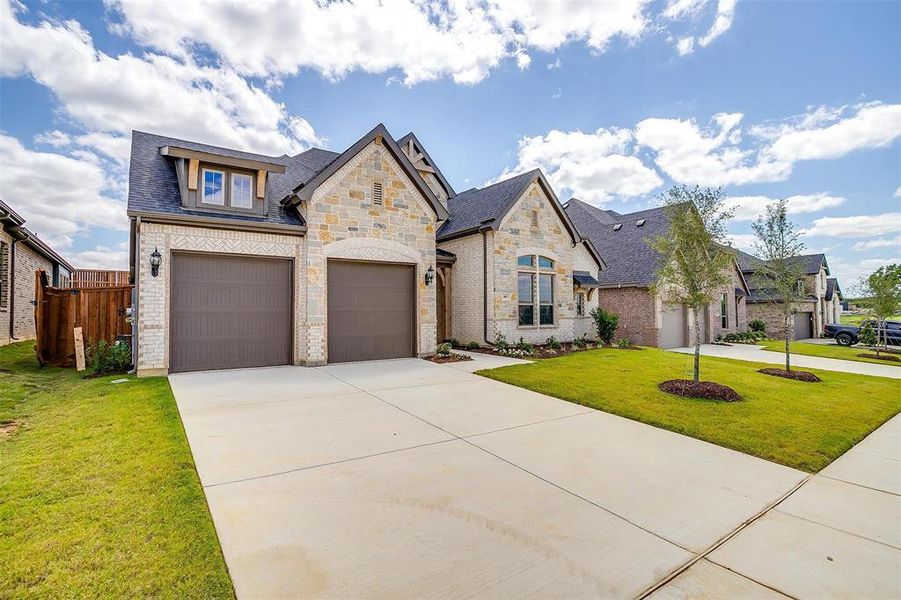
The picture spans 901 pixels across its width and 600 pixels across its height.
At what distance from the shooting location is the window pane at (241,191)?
11.1m

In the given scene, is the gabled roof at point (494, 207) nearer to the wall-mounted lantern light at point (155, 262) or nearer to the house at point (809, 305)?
the wall-mounted lantern light at point (155, 262)

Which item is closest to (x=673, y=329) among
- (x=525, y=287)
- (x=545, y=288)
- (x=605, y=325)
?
(x=605, y=325)

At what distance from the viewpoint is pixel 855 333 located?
926 inches

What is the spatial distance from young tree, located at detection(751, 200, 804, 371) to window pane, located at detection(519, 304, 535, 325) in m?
7.62

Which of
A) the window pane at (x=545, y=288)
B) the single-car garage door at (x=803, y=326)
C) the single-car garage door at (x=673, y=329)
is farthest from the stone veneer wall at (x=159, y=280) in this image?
the single-car garage door at (x=803, y=326)

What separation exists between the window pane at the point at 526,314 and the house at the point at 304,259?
0.07 meters

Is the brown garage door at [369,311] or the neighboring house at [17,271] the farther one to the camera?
the neighboring house at [17,271]

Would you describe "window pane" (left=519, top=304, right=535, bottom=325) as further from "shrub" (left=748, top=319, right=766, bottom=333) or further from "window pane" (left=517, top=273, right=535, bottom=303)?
"shrub" (left=748, top=319, right=766, bottom=333)

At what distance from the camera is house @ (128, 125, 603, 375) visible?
10055 mm

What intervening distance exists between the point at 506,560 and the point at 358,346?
10.2 meters

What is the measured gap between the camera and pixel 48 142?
41.7 feet

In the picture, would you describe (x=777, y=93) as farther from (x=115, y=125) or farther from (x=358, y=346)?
(x=115, y=125)

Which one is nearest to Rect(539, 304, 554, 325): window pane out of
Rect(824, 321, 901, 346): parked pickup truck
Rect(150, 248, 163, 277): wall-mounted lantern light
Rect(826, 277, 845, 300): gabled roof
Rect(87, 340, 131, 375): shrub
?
Rect(150, 248, 163, 277): wall-mounted lantern light

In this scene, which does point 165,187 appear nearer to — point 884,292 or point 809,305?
point 884,292
